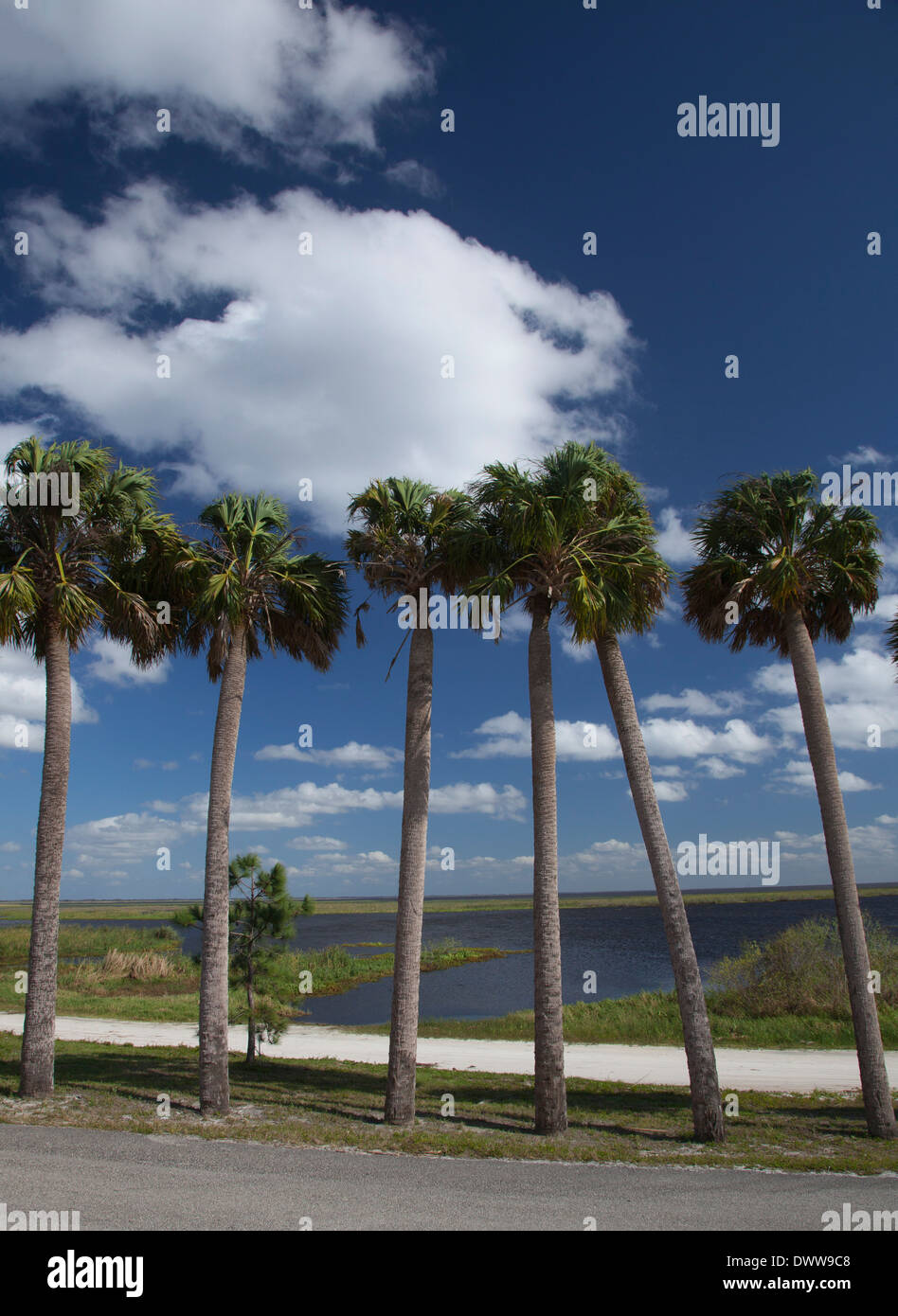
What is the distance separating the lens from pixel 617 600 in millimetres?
14914

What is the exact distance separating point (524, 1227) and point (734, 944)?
74390mm

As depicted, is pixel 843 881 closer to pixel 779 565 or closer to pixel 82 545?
pixel 779 565

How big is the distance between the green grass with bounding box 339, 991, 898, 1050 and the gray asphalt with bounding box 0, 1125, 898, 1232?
18339 millimetres

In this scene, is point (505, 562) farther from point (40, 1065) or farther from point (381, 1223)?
point (40, 1065)

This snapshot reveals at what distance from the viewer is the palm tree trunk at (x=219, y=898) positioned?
14203mm

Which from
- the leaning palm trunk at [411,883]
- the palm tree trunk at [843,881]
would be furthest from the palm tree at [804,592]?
the leaning palm trunk at [411,883]

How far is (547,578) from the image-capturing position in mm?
15289

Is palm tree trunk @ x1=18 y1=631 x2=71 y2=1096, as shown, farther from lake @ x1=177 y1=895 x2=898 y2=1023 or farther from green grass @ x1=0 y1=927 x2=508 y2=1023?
lake @ x1=177 y1=895 x2=898 y2=1023

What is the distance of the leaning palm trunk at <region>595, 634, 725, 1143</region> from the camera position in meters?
13.7

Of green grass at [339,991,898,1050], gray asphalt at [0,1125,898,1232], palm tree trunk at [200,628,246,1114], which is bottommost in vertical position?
green grass at [339,991,898,1050]

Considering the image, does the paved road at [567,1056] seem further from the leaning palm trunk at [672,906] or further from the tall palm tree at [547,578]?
the tall palm tree at [547,578]

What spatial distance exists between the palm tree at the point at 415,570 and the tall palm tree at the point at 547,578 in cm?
71

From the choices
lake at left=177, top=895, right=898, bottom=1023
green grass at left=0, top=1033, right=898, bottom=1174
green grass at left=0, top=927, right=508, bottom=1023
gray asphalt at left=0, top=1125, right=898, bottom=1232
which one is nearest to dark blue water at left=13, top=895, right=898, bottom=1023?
lake at left=177, top=895, right=898, bottom=1023
